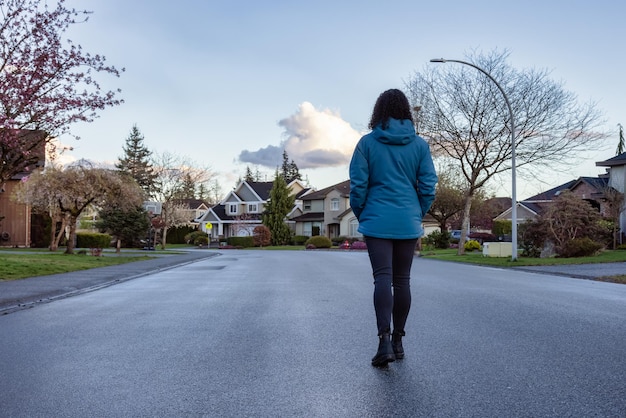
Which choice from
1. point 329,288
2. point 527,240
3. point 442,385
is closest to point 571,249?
point 527,240

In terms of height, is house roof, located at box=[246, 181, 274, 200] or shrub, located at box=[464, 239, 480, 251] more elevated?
house roof, located at box=[246, 181, 274, 200]

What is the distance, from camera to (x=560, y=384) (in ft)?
13.1

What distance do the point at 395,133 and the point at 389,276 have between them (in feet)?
3.74

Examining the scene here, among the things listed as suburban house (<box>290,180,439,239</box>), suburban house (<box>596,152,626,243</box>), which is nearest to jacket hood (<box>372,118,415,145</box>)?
suburban house (<box>596,152,626,243</box>)

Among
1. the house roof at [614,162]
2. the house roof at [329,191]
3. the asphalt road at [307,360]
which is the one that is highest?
the house roof at [329,191]

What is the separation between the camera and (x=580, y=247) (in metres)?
23.5

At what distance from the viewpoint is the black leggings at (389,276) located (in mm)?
4551

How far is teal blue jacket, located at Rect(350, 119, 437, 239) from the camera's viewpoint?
4.62m

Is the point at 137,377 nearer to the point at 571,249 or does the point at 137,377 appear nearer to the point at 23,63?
the point at 23,63

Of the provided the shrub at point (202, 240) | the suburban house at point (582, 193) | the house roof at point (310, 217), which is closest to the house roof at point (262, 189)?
the house roof at point (310, 217)

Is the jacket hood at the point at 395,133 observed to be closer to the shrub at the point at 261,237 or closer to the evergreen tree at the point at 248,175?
the shrub at the point at 261,237

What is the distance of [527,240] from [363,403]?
964 inches

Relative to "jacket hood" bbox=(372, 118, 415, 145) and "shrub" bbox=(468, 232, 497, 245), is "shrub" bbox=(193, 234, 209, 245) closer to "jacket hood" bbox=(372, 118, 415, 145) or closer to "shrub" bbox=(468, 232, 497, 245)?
"shrub" bbox=(468, 232, 497, 245)

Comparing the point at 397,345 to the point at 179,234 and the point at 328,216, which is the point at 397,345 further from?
the point at 179,234
